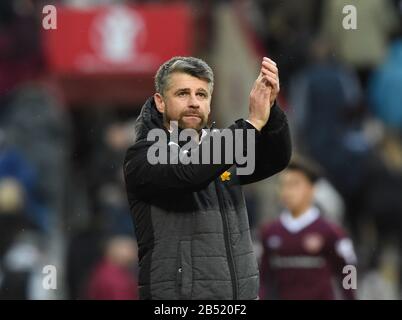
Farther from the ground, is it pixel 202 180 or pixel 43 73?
pixel 43 73

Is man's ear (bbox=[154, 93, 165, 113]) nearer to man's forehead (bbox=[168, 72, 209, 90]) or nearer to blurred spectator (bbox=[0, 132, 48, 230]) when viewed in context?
man's forehead (bbox=[168, 72, 209, 90])

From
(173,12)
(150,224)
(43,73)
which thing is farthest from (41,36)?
(150,224)

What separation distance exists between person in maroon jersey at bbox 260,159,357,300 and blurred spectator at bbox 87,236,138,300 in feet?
6.15

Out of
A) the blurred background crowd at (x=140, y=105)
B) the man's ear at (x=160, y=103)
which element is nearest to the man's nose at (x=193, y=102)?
the man's ear at (x=160, y=103)

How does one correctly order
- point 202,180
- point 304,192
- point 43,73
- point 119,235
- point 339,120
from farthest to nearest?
1. point 43,73
2. point 339,120
3. point 119,235
4. point 304,192
5. point 202,180

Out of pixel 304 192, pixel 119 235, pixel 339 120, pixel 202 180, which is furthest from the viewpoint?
pixel 339 120

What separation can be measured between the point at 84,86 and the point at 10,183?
3.98 ft

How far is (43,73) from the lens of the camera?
14.1 meters

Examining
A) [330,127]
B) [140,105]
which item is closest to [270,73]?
[330,127]

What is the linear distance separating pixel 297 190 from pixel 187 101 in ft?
10.8

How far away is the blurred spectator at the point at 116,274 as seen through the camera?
11484 millimetres

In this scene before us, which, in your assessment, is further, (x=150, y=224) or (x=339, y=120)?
(x=339, y=120)

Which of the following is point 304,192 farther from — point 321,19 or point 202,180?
point 321,19

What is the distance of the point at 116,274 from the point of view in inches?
459
